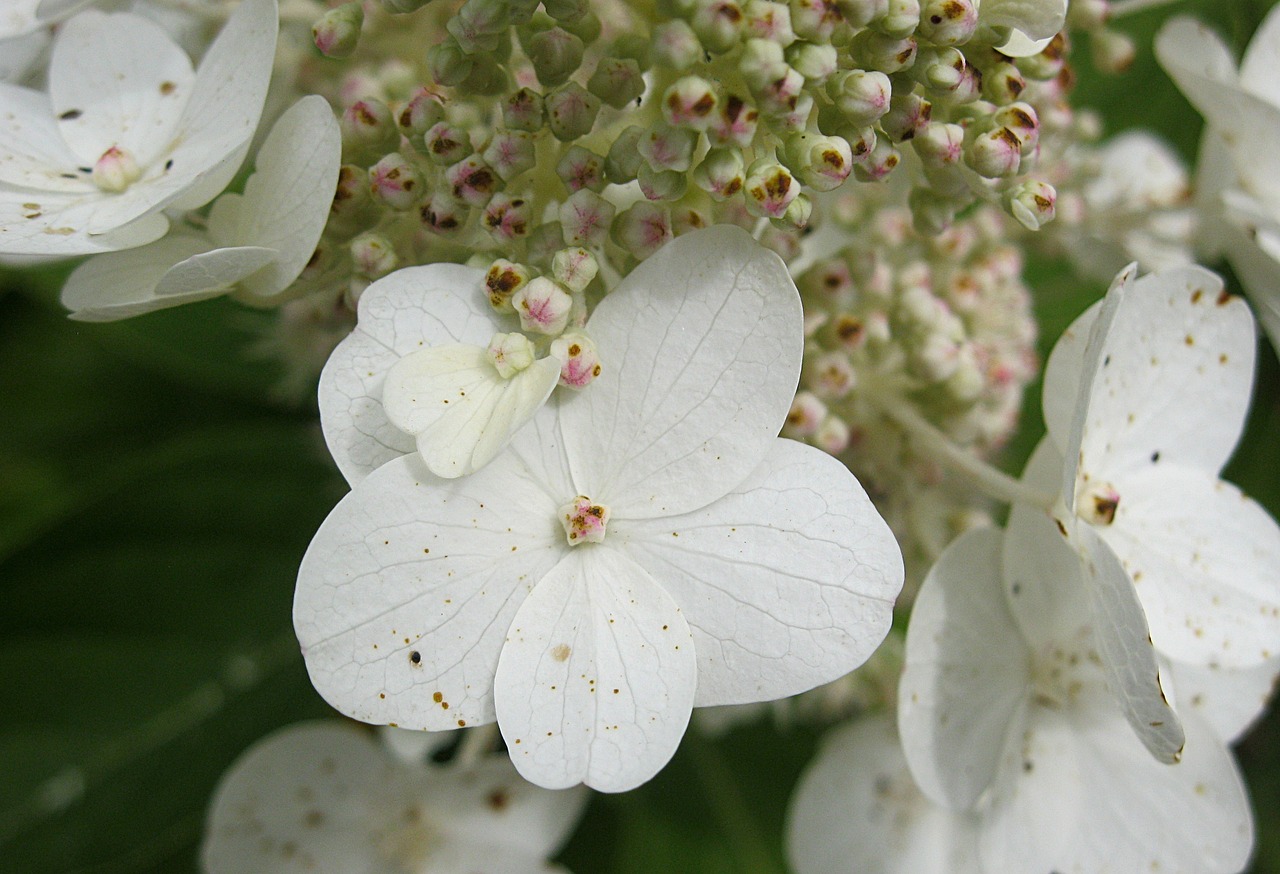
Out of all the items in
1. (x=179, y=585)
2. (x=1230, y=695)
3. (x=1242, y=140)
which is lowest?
(x=179, y=585)

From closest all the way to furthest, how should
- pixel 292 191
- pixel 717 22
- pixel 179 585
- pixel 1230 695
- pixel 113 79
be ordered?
pixel 717 22 → pixel 292 191 → pixel 113 79 → pixel 1230 695 → pixel 179 585

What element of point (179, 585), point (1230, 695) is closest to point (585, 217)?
point (1230, 695)

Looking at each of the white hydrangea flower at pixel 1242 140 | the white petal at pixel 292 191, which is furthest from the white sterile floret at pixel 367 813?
the white hydrangea flower at pixel 1242 140

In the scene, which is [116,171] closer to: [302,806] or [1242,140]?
[302,806]

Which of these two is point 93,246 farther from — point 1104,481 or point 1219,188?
point 1219,188

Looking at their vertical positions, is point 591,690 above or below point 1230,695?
above

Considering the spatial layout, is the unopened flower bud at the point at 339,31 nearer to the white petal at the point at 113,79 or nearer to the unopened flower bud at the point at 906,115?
the white petal at the point at 113,79
